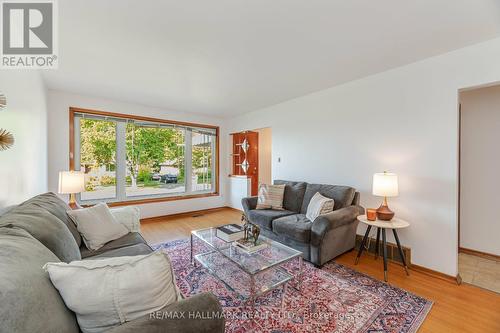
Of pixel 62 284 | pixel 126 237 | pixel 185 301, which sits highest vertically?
pixel 62 284

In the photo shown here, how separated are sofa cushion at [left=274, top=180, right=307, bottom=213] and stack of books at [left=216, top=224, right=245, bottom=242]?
128 cm

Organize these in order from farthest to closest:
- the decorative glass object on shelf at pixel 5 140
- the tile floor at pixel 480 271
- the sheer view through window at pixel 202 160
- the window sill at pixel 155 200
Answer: the sheer view through window at pixel 202 160 < the window sill at pixel 155 200 < the tile floor at pixel 480 271 < the decorative glass object on shelf at pixel 5 140

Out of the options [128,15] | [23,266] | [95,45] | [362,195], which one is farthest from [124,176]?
[362,195]

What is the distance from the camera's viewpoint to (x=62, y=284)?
795 mm

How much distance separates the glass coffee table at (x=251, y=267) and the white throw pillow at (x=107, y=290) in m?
0.95

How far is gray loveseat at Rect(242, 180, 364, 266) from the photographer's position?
2.44 meters

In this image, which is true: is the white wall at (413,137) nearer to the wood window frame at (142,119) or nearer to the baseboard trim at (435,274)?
the baseboard trim at (435,274)

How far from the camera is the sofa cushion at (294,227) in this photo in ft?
8.25

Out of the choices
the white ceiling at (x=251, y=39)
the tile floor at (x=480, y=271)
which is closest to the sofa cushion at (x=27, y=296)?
the white ceiling at (x=251, y=39)

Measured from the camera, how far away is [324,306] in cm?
182

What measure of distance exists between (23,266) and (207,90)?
3108 mm

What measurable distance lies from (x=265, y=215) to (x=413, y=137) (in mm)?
2068

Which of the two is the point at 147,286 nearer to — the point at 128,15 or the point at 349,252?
the point at 128,15

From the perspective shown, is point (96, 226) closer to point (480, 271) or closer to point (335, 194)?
point (335, 194)
